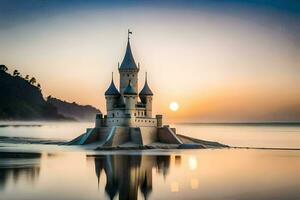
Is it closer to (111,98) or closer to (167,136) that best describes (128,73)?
(111,98)

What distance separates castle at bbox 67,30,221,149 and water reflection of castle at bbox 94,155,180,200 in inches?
325

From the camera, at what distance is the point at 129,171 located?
39.3 m

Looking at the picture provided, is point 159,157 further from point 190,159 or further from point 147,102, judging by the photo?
point 147,102

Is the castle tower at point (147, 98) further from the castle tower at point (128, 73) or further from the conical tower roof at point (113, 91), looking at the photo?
the conical tower roof at point (113, 91)

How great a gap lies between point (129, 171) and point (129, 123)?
2105 cm

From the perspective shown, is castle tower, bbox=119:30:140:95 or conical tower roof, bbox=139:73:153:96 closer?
castle tower, bbox=119:30:140:95

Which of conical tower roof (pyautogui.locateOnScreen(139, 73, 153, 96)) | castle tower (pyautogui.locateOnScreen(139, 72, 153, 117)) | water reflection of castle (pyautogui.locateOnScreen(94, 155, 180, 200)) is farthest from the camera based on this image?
conical tower roof (pyautogui.locateOnScreen(139, 73, 153, 96))

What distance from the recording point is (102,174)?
38000mm

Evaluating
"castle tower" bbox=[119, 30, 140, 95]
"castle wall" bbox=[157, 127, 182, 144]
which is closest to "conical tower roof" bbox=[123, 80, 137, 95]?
"castle tower" bbox=[119, 30, 140, 95]

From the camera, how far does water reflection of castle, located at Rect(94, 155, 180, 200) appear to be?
30553mm

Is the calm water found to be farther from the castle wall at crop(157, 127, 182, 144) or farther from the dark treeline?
the dark treeline

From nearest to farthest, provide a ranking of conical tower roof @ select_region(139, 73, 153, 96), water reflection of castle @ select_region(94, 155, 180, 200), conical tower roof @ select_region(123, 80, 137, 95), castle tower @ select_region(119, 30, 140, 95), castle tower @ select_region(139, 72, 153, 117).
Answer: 1. water reflection of castle @ select_region(94, 155, 180, 200)
2. conical tower roof @ select_region(123, 80, 137, 95)
3. castle tower @ select_region(119, 30, 140, 95)
4. castle tower @ select_region(139, 72, 153, 117)
5. conical tower roof @ select_region(139, 73, 153, 96)

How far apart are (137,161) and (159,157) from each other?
5.11 meters

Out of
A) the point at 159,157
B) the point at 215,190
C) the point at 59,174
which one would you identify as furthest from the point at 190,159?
the point at 215,190
